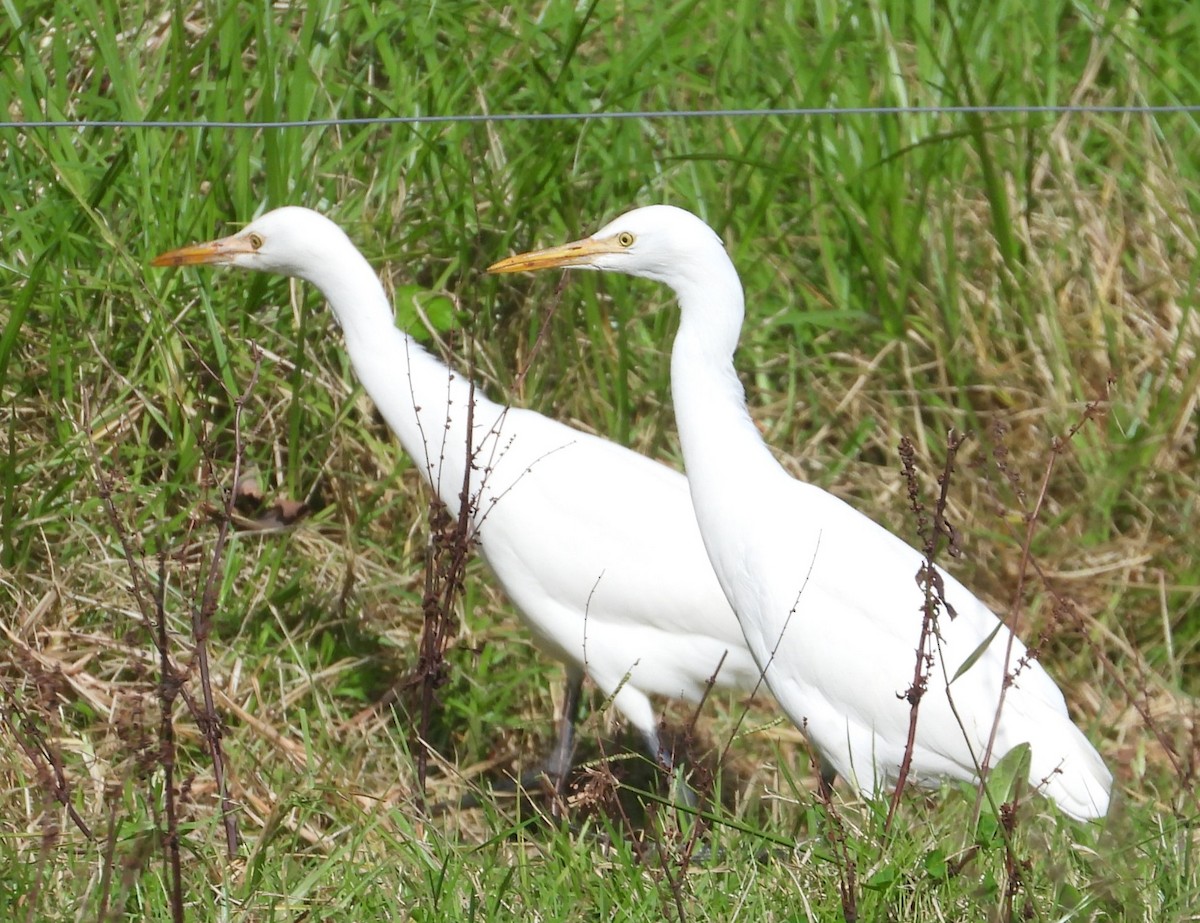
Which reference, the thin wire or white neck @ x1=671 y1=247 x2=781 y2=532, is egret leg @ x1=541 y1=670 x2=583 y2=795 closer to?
white neck @ x1=671 y1=247 x2=781 y2=532

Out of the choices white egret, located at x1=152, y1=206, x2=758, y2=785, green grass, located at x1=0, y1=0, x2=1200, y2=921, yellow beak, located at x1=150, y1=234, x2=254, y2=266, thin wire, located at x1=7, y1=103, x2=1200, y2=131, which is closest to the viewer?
thin wire, located at x1=7, y1=103, x2=1200, y2=131

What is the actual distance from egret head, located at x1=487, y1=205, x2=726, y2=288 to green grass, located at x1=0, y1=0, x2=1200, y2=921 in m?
0.52

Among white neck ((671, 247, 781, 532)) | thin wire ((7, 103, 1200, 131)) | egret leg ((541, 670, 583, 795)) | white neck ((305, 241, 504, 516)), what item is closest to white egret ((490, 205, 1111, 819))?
white neck ((671, 247, 781, 532))

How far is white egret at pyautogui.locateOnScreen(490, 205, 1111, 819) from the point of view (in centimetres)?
333

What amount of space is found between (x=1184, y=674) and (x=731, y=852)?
2107 mm

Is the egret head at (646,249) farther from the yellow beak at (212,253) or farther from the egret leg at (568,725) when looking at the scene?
the egret leg at (568,725)

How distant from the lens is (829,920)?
8.29ft

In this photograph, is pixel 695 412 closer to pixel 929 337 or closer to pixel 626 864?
pixel 626 864

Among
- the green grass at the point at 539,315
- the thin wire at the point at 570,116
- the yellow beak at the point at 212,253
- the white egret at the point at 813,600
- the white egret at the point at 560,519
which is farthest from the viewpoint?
the green grass at the point at 539,315

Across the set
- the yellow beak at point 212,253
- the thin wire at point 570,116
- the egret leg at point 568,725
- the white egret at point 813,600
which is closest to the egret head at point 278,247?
the yellow beak at point 212,253

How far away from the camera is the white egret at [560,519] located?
384 cm

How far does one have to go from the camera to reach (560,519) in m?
3.88

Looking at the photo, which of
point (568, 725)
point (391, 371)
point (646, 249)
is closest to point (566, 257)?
point (646, 249)

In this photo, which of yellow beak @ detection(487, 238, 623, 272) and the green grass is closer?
yellow beak @ detection(487, 238, 623, 272)
